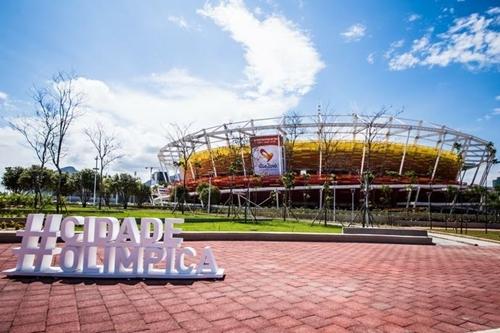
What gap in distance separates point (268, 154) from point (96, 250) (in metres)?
45.4

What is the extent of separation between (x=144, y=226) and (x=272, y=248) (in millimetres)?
6377

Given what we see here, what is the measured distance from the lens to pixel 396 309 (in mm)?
5621

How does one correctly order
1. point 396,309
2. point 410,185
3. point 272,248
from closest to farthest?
point 396,309
point 272,248
point 410,185

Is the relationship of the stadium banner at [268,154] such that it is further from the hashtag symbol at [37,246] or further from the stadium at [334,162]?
the hashtag symbol at [37,246]

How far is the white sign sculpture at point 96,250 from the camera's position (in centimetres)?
691

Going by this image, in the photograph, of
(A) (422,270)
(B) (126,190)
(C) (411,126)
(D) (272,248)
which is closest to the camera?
(A) (422,270)

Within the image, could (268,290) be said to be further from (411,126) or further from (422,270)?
(411,126)

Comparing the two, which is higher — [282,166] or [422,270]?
[282,166]

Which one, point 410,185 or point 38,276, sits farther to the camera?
point 410,185

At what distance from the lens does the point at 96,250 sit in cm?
709

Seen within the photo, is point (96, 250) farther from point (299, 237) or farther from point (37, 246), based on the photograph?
point (299, 237)

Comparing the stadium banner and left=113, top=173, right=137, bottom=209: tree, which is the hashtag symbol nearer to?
the stadium banner

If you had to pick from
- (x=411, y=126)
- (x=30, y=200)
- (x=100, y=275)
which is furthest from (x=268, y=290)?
(x=411, y=126)

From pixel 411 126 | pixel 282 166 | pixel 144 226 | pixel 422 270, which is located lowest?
pixel 422 270
